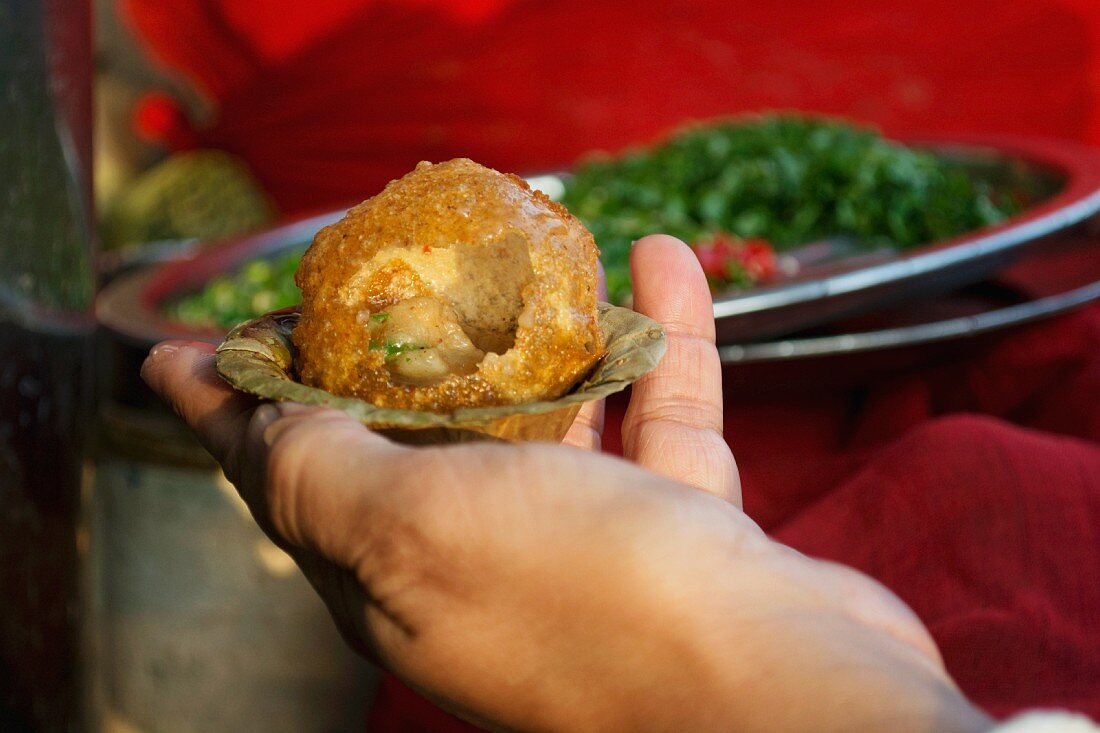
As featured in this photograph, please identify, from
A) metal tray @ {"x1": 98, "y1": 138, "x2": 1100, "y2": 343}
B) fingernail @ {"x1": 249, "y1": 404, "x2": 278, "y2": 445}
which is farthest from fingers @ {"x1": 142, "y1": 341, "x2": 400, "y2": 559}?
metal tray @ {"x1": 98, "y1": 138, "x2": 1100, "y2": 343}

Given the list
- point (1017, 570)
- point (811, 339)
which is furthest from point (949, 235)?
point (1017, 570)

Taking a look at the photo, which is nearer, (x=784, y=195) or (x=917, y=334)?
(x=917, y=334)

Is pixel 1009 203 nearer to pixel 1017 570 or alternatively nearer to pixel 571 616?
pixel 1017 570

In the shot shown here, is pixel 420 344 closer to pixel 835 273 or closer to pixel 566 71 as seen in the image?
pixel 835 273

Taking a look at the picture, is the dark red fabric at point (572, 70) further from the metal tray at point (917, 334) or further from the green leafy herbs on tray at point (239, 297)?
the metal tray at point (917, 334)

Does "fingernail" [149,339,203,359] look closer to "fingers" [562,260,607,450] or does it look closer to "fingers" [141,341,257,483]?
"fingers" [141,341,257,483]

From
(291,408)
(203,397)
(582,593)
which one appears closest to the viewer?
(582,593)

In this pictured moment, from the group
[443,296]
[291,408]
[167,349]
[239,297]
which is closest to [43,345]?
[239,297]
